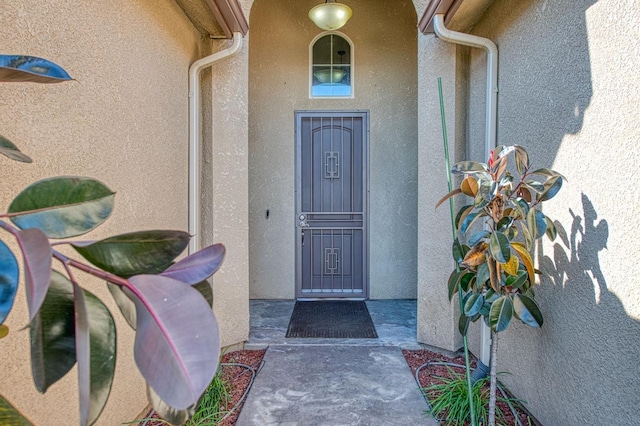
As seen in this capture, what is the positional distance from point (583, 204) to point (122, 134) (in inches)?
97.2

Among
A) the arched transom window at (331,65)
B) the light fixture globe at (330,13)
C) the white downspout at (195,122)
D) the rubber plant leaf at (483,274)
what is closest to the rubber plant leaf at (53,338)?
the rubber plant leaf at (483,274)

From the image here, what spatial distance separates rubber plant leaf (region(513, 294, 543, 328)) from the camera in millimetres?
1876

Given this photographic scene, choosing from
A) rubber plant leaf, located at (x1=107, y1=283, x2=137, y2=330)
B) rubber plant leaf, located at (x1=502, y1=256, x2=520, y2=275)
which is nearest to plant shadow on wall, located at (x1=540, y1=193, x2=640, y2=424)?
rubber plant leaf, located at (x1=502, y1=256, x2=520, y2=275)

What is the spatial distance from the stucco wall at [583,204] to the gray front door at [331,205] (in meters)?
2.44

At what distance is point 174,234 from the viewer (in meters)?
0.70

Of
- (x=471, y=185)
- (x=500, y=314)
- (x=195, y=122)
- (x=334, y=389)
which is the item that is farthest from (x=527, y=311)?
(x=195, y=122)

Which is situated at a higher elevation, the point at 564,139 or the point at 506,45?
the point at 506,45

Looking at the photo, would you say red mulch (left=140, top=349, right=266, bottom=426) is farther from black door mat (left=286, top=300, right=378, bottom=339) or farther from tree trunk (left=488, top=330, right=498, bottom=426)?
tree trunk (left=488, top=330, right=498, bottom=426)

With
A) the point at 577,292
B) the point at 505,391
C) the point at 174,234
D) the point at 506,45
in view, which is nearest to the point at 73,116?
the point at 174,234

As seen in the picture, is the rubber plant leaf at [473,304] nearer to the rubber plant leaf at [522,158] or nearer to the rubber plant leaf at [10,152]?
the rubber plant leaf at [522,158]

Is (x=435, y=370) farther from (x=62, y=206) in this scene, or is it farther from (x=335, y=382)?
(x=62, y=206)

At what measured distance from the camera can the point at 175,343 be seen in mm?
497

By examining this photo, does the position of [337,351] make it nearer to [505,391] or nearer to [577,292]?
[505,391]

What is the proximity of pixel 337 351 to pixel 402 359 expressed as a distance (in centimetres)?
56
